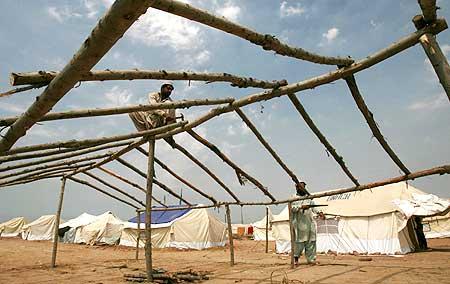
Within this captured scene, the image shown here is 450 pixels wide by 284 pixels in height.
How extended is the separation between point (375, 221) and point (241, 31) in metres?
14.2

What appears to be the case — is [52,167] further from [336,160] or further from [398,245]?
[398,245]

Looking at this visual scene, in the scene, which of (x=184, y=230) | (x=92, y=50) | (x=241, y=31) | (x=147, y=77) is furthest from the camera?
(x=184, y=230)

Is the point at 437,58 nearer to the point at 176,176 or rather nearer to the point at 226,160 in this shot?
the point at 226,160

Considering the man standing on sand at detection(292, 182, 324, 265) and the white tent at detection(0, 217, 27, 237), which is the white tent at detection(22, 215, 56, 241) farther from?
the man standing on sand at detection(292, 182, 324, 265)

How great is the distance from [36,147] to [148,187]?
215cm

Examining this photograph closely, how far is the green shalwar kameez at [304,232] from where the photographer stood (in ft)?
31.7

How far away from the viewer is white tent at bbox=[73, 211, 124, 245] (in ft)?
77.2

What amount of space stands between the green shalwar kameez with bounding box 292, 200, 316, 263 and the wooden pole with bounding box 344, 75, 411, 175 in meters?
4.49

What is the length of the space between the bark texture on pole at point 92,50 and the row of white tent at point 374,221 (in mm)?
14532

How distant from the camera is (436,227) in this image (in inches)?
844

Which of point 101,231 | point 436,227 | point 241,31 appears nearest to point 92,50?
point 241,31

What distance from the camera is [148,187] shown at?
633 cm

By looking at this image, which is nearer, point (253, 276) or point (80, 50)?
point (80, 50)

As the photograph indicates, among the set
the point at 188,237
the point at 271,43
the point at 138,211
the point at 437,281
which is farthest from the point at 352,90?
the point at 188,237
